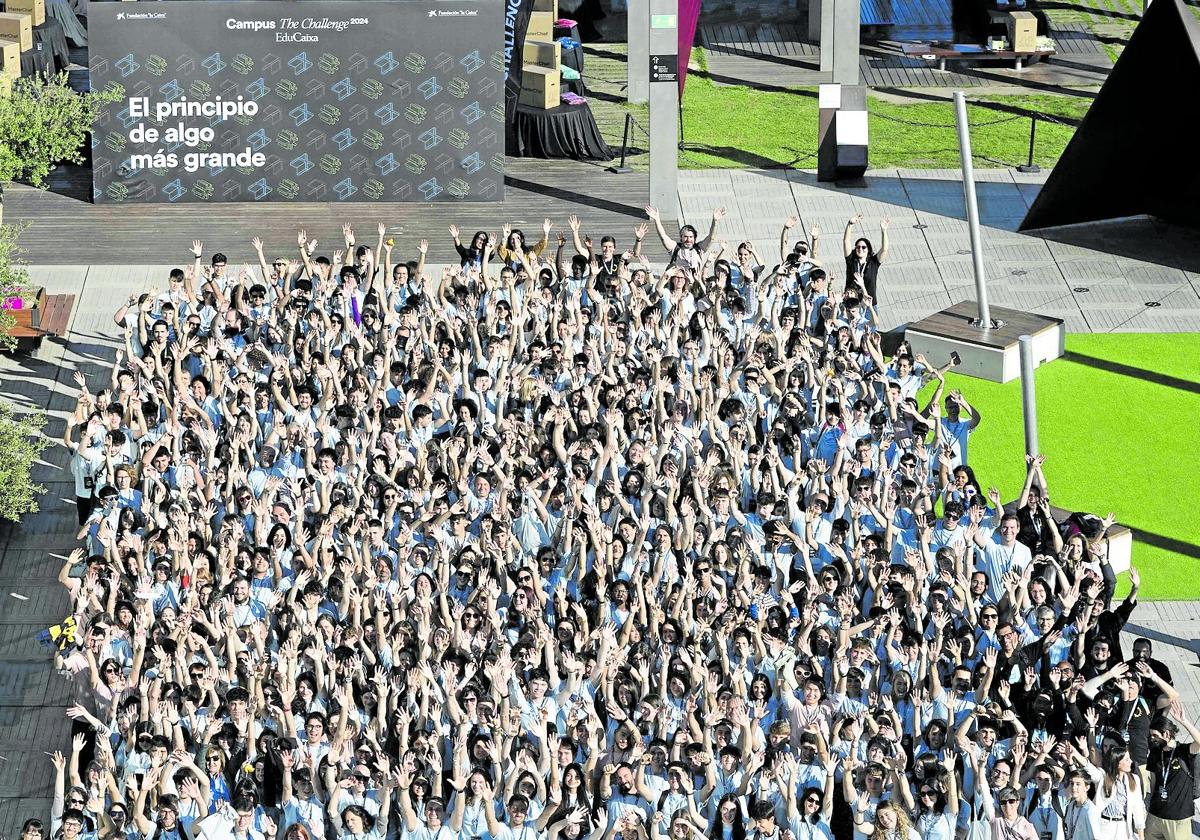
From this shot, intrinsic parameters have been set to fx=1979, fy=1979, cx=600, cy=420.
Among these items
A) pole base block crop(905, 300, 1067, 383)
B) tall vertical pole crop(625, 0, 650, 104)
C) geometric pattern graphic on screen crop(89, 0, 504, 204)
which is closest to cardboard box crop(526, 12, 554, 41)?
tall vertical pole crop(625, 0, 650, 104)

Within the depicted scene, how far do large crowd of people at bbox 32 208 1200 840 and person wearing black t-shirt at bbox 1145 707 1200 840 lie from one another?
25mm

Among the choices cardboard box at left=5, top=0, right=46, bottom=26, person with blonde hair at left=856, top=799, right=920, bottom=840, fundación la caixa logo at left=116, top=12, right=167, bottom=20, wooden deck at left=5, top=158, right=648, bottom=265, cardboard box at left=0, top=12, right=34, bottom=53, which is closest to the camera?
person with blonde hair at left=856, top=799, right=920, bottom=840

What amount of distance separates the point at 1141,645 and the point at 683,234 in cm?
874

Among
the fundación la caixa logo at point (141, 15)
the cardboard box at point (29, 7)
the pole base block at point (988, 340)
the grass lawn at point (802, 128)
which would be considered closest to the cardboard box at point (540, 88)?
the grass lawn at point (802, 128)

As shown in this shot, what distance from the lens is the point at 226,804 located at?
13.2m

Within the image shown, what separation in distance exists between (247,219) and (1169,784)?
16.9 m

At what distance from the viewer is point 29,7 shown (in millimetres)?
32031

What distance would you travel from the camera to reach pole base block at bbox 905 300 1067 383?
17016 mm

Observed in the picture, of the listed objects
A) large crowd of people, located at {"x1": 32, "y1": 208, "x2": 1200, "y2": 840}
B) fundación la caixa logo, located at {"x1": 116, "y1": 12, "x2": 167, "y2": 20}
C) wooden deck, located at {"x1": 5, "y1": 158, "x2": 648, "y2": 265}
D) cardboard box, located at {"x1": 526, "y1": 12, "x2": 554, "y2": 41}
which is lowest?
large crowd of people, located at {"x1": 32, "y1": 208, "x2": 1200, "y2": 840}

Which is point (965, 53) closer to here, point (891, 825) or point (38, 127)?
point (38, 127)

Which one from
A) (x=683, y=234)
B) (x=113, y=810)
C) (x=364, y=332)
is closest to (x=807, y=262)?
(x=683, y=234)

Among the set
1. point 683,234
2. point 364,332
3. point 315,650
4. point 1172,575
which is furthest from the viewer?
point 683,234

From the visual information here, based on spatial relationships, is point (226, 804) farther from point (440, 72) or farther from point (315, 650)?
point (440, 72)

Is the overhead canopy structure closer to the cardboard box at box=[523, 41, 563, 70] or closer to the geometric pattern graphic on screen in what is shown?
the cardboard box at box=[523, 41, 563, 70]
